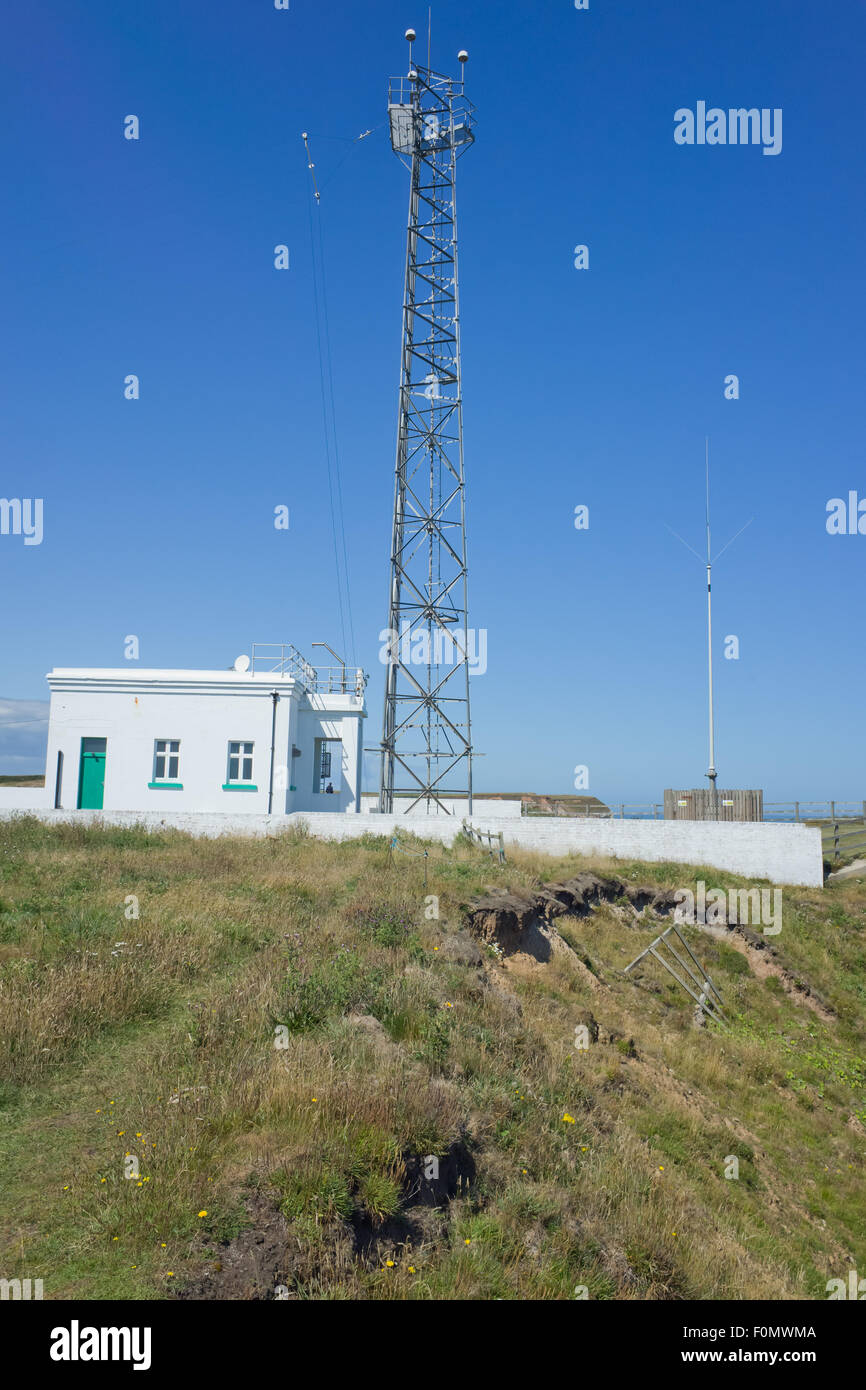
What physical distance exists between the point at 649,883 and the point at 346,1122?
64.6ft

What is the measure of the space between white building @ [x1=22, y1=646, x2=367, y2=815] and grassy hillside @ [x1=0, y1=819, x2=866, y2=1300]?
10026 mm

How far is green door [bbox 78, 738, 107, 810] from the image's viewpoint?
2869cm

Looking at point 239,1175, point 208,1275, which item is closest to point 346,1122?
point 239,1175

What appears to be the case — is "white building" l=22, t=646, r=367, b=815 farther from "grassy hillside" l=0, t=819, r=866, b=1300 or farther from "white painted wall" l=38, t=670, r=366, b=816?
"grassy hillside" l=0, t=819, r=866, b=1300

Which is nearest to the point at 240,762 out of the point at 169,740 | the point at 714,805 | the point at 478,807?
the point at 169,740

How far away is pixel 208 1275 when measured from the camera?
5.09 meters

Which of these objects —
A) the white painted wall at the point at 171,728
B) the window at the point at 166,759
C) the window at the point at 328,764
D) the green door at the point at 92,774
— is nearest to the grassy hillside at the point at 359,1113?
the white painted wall at the point at 171,728

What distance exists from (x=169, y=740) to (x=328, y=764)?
5.75 meters

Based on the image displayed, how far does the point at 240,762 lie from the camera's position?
28.6 metres

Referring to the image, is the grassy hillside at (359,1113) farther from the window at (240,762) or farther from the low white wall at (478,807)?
the low white wall at (478,807)

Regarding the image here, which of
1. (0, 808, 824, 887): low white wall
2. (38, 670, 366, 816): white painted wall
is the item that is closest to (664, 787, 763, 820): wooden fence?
(0, 808, 824, 887): low white wall

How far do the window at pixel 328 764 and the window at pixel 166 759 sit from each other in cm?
490

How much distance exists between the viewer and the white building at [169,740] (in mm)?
28328
